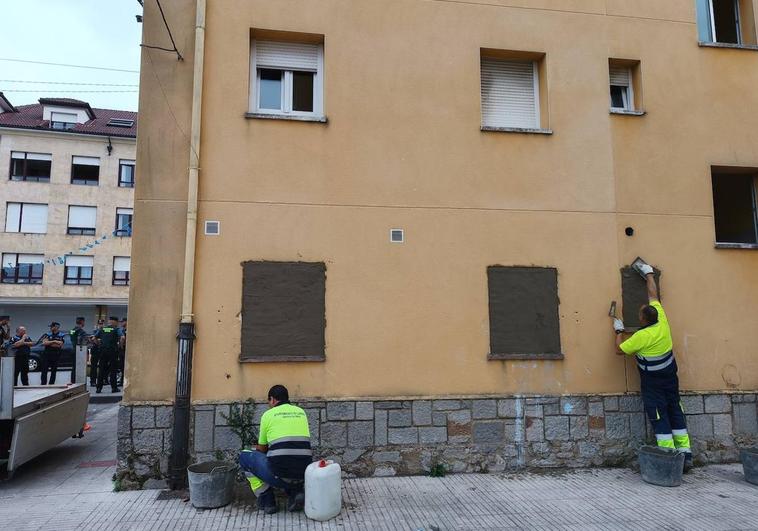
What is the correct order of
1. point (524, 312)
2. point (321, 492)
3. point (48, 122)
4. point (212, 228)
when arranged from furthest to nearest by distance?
1. point (48, 122)
2. point (524, 312)
3. point (212, 228)
4. point (321, 492)

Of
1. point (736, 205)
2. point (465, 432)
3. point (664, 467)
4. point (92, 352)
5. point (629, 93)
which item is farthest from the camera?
point (92, 352)

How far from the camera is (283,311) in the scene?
5887 mm

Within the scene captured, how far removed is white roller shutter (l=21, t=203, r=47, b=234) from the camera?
88.4ft

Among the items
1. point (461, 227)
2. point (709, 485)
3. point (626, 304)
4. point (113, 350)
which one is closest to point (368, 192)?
point (461, 227)

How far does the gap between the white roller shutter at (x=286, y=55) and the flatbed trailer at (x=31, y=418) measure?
15.4 feet

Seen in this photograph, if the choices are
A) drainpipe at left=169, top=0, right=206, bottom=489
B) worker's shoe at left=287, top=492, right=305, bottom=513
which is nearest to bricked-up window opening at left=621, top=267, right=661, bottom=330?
worker's shoe at left=287, top=492, right=305, bottom=513

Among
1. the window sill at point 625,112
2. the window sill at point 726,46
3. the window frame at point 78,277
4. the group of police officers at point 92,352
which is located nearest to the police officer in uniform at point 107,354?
the group of police officers at point 92,352

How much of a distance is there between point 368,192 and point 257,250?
157 centimetres

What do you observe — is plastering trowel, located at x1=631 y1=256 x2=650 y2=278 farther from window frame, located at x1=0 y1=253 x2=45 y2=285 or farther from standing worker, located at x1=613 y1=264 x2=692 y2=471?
window frame, located at x1=0 y1=253 x2=45 y2=285

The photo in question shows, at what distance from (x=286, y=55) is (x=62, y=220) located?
26.6 m

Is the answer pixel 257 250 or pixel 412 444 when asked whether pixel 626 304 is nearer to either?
pixel 412 444

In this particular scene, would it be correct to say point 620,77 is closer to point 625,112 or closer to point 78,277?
point 625,112

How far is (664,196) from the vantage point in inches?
265

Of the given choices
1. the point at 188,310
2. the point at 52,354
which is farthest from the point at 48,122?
the point at 188,310
